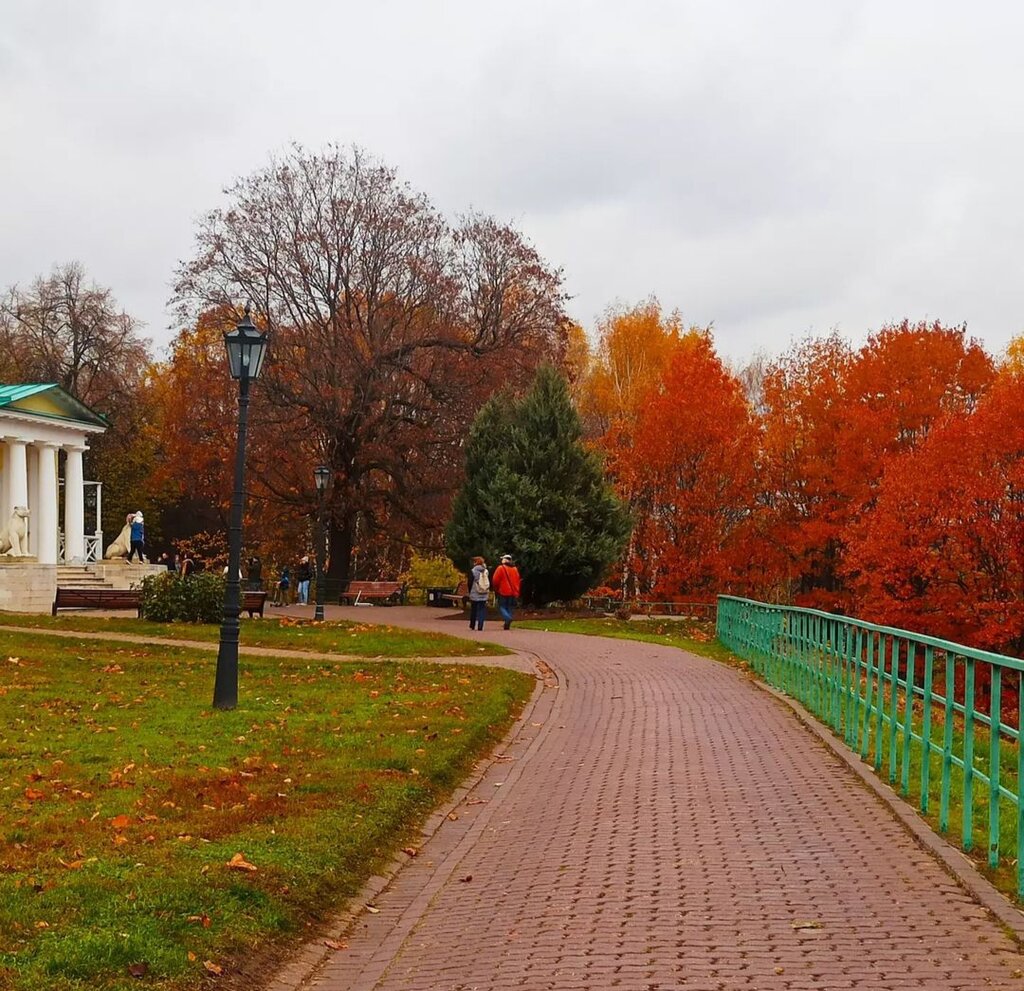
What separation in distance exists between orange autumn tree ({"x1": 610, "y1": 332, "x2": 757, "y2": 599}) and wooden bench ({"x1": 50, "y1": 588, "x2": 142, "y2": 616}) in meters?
18.6

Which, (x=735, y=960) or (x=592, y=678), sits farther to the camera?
(x=592, y=678)

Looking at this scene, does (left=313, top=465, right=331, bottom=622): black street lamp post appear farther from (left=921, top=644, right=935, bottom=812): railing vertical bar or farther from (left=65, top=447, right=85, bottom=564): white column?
(left=921, top=644, right=935, bottom=812): railing vertical bar

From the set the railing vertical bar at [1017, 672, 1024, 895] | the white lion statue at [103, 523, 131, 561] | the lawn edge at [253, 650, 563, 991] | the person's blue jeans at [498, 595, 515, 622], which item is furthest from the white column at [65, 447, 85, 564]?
the railing vertical bar at [1017, 672, 1024, 895]

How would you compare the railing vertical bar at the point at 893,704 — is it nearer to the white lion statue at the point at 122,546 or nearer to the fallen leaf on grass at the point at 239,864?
the fallen leaf on grass at the point at 239,864

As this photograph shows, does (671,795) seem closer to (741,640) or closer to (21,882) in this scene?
(21,882)

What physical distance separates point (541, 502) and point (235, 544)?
19.7 meters

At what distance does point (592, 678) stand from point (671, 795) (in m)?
9.13

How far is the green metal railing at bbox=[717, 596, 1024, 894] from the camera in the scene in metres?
7.01

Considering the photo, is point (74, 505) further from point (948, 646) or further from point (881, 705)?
point (948, 646)

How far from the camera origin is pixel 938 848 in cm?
753

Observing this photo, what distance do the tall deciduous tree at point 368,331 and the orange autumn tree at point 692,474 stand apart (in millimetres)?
5165

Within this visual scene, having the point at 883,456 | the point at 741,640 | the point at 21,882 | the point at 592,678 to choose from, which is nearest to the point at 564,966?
the point at 21,882

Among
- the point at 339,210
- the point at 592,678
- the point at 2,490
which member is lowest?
the point at 592,678

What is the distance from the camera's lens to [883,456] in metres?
38.2
